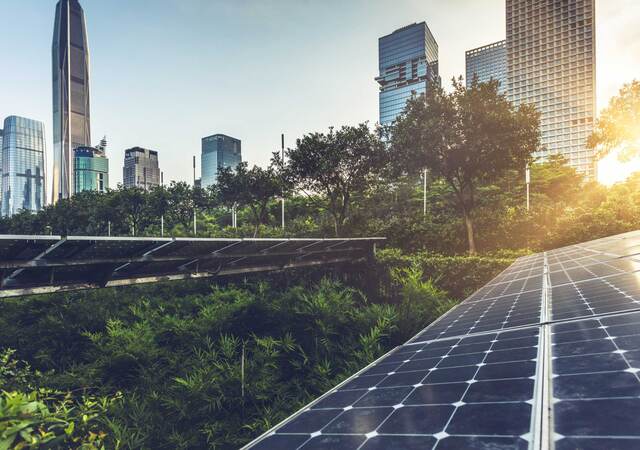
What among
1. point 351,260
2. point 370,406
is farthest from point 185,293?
point 370,406

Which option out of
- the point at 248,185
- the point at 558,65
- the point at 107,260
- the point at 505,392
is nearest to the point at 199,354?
the point at 107,260

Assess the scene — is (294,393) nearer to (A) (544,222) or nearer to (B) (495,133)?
(B) (495,133)

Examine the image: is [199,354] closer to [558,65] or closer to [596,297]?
[596,297]

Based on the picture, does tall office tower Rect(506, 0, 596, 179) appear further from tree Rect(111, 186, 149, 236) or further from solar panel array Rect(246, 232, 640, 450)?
solar panel array Rect(246, 232, 640, 450)

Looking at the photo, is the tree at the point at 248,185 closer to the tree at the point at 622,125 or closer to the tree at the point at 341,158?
the tree at the point at 341,158

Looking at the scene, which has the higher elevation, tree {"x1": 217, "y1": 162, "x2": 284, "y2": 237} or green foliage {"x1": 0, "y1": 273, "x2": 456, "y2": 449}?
tree {"x1": 217, "y1": 162, "x2": 284, "y2": 237}

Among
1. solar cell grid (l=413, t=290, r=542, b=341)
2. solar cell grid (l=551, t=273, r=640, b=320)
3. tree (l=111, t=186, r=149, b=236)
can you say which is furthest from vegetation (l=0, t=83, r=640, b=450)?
tree (l=111, t=186, r=149, b=236)
